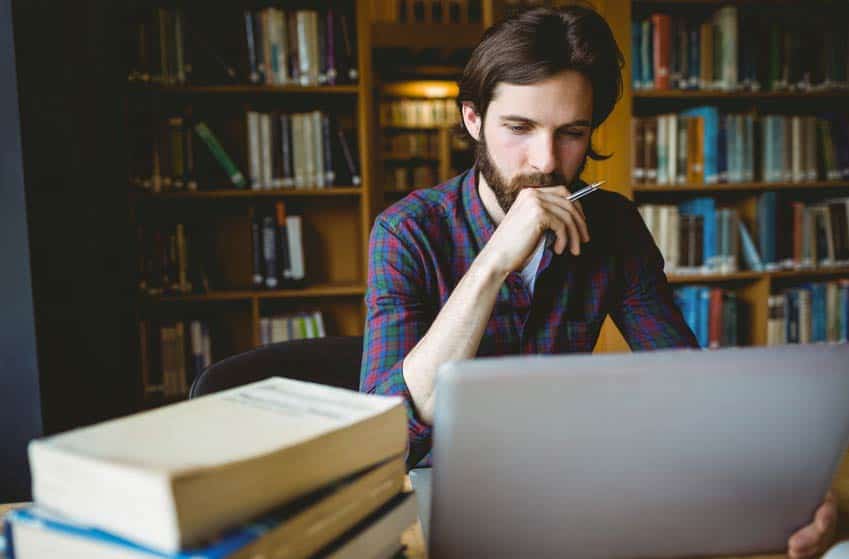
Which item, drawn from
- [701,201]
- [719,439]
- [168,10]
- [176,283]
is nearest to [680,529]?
[719,439]

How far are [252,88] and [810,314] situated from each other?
2506mm

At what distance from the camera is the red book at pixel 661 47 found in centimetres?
249

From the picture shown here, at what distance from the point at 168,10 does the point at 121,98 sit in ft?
1.37

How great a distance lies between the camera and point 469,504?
0.49 metres

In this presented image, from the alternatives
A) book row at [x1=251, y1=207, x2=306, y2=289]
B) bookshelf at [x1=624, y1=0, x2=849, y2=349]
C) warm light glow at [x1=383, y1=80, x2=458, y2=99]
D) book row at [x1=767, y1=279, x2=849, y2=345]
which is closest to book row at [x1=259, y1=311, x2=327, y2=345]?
book row at [x1=251, y1=207, x2=306, y2=289]

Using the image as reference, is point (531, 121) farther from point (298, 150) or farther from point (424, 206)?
point (298, 150)

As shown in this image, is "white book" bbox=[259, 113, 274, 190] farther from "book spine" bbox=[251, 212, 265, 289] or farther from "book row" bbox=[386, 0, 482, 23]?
"book row" bbox=[386, 0, 482, 23]

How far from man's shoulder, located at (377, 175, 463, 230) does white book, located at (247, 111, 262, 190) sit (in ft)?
4.22

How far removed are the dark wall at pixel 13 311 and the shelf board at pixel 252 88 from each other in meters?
0.82

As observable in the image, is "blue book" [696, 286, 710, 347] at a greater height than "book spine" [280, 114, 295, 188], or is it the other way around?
"book spine" [280, 114, 295, 188]

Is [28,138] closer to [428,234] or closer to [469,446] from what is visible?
[428,234]

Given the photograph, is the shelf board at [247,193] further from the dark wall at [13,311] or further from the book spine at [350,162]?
the dark wall at [13,311]

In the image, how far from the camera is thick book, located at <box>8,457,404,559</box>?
1.30 feet

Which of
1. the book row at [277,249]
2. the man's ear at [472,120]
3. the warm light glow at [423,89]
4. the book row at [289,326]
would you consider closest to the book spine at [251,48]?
the book row at [277,249]
